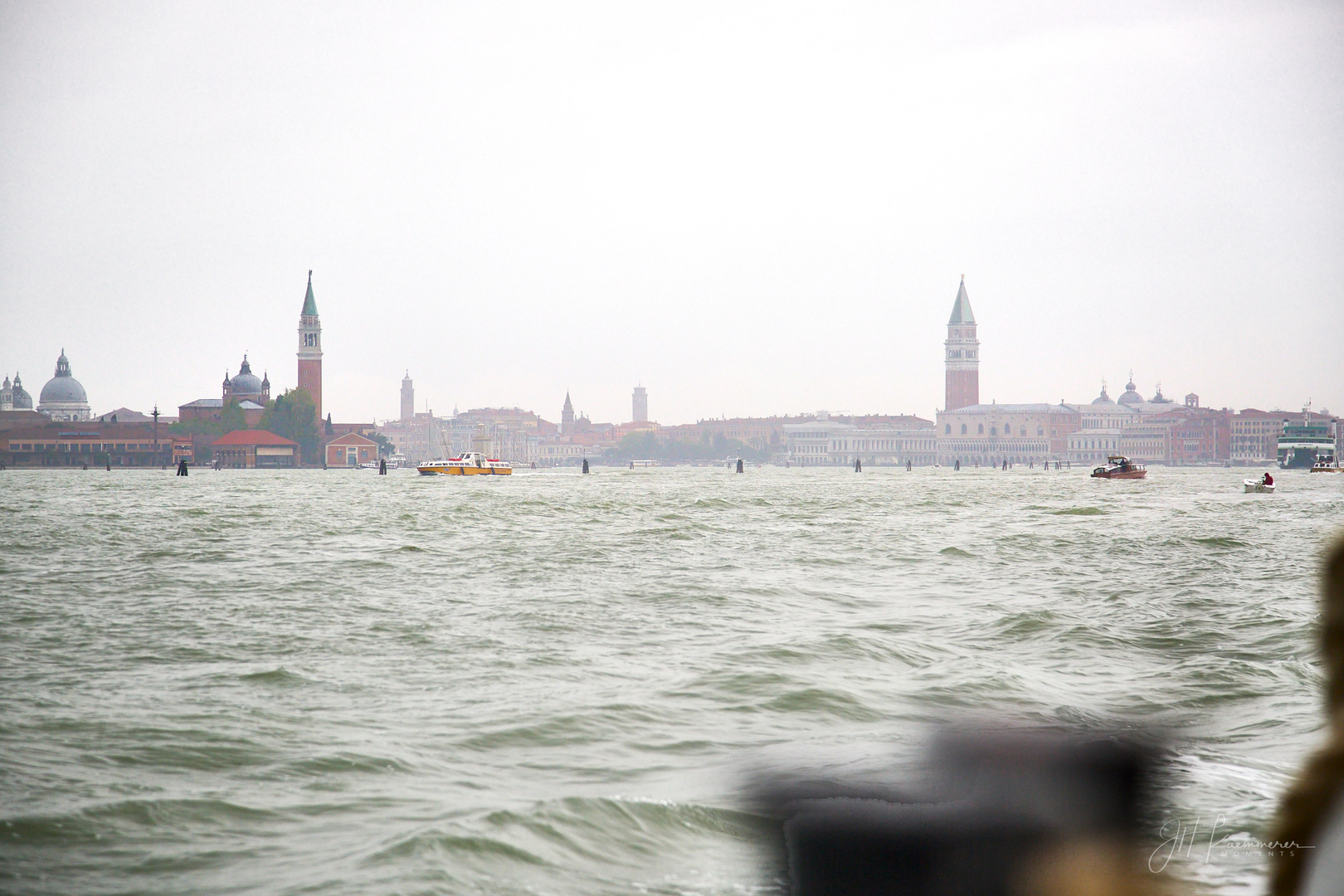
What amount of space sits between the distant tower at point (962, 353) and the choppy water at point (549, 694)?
149150 mm

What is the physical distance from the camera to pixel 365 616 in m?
9.02

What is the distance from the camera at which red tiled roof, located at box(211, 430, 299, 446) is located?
9900cm

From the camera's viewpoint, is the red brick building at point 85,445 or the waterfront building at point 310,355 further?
the waterfront building at point 310,355

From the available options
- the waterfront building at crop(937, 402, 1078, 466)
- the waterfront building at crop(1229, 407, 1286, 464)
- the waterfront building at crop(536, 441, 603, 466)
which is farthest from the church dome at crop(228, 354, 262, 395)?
the waterfront building at crop(1229, 407, 1286, 464)

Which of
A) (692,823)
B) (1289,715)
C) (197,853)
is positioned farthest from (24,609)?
(1289,715)

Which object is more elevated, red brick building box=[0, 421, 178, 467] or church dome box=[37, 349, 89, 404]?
church dome box=[37, 349, 89, 404]

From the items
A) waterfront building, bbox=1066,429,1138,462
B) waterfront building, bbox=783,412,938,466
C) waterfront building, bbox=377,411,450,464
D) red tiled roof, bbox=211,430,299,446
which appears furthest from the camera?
waterfront building, bbox=377,411,450,464

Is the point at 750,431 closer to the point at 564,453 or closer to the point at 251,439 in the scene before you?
the point at 564,453

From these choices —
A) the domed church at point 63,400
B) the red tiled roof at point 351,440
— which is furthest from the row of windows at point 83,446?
the domed church at point 63,400

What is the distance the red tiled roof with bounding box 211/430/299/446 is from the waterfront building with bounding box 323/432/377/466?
664 centimetres

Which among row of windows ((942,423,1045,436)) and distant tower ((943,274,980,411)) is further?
distant tower ((943,274,980,411))

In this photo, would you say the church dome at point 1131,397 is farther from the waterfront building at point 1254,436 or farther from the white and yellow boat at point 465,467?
the white and yellow boat at point 465,467

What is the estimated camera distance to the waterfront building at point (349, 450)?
354 ft

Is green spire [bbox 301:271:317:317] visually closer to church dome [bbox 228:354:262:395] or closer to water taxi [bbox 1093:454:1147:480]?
church dome [bbox 228:354:262:395]
